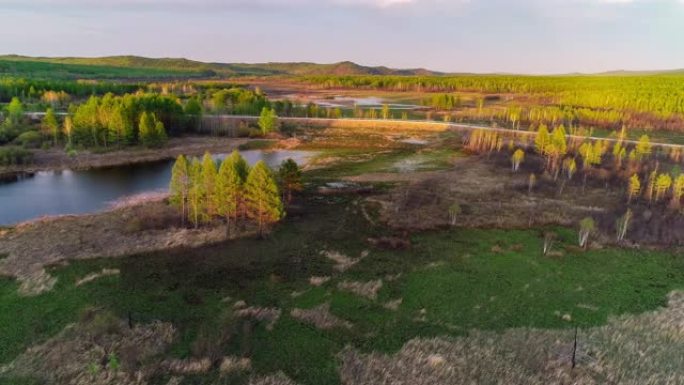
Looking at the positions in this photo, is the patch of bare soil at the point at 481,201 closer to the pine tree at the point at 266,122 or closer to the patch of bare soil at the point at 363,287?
the patch of bare soil at the point at 363,287

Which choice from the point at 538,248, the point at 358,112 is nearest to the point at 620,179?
the point at 538,248

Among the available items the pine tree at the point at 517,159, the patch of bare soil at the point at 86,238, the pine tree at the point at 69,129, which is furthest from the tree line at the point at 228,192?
the pine tree at the point at 69,129

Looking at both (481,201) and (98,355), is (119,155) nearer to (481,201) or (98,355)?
(481,201)

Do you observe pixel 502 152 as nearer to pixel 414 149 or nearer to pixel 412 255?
pixel 414 149

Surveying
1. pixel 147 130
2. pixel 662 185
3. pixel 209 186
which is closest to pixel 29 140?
pixel 147 130

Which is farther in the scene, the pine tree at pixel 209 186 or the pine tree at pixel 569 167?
the pine tree at pixel 569 167

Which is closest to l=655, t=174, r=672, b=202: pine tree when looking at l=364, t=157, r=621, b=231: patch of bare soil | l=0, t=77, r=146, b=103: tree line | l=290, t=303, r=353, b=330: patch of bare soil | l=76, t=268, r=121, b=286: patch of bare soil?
l=364, t=157, r=621, b=231: patch of bare soil
